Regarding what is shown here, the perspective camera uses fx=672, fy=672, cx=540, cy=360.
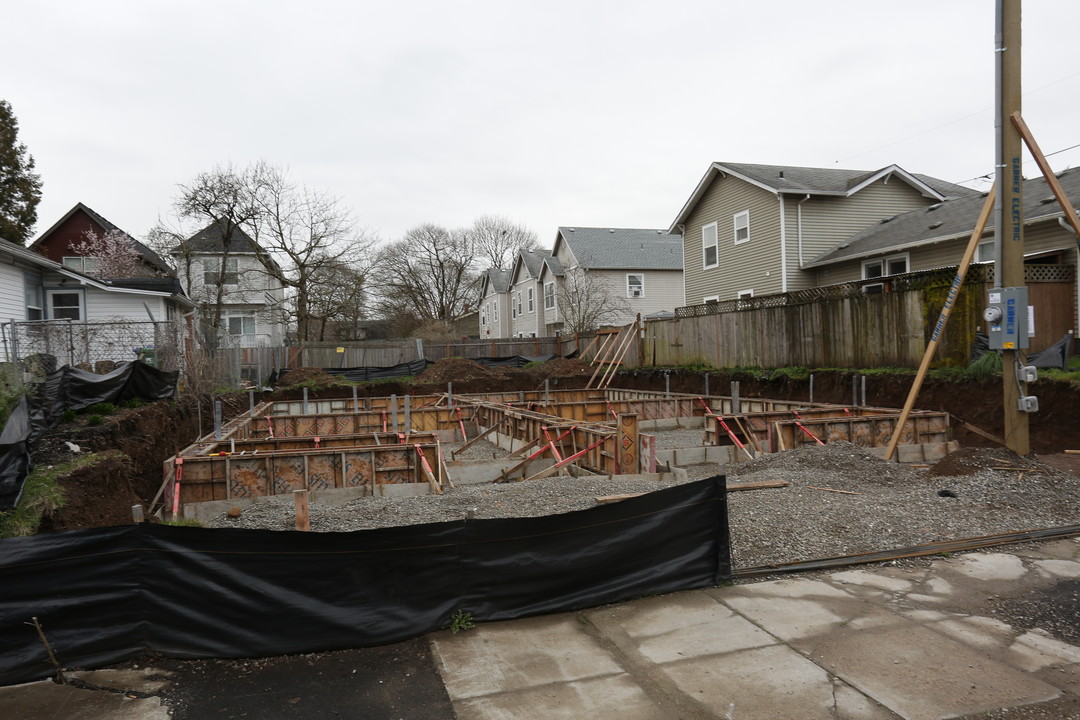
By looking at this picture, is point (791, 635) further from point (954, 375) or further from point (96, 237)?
point (96, 237)

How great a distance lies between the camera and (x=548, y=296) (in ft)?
143

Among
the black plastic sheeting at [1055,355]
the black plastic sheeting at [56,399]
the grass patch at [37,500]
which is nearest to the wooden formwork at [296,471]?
the grass patch at [37,500]

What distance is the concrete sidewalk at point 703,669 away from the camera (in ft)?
12.8

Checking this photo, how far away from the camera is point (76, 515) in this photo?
7.89m

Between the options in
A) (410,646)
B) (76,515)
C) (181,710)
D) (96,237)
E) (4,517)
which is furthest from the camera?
(96,237)

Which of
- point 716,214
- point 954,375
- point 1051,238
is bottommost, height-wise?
point 954,375

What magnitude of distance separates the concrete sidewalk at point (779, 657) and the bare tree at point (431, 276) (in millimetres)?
59382

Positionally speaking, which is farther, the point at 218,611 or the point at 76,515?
the point at 76,515

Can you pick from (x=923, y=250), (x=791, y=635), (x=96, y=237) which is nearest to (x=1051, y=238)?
(x=923, y=250)

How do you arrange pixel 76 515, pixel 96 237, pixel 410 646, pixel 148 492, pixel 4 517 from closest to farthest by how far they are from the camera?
pixel 410 646
pixel 4 517
pixel 76 515
pixel 148 492
pixel 96 237

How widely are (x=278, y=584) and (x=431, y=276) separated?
204 ft

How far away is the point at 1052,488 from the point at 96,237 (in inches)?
1594

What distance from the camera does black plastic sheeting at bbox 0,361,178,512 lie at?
7.08 metres

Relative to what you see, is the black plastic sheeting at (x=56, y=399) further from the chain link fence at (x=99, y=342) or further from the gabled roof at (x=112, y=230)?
the gabled roof at (x=112, y=230)
